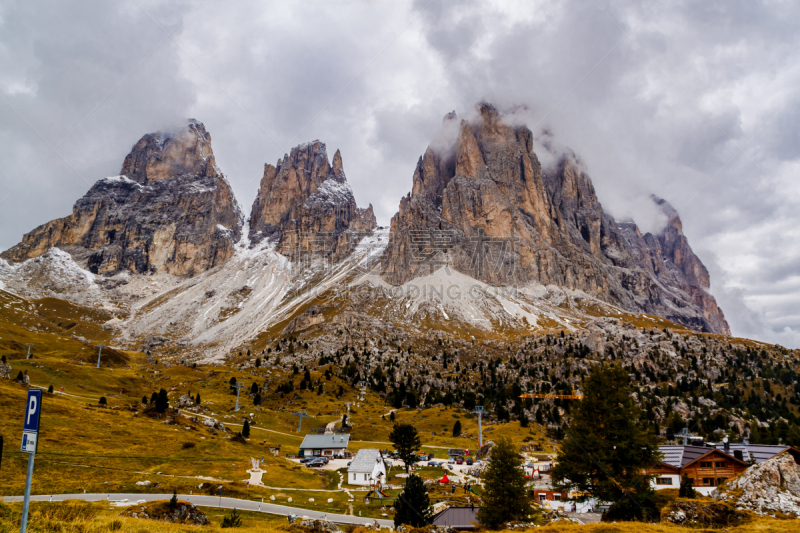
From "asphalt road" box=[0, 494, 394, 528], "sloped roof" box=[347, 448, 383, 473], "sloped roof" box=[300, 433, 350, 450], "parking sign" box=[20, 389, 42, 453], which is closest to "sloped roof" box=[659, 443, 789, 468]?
"asphalt road" box=[0, 494, 394, 528]

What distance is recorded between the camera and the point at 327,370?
149 m

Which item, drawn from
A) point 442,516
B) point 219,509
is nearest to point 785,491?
point 442,516

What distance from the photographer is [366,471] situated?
2371 inches

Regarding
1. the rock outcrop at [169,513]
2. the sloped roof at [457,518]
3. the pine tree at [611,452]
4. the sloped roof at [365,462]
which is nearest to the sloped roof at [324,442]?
the sloped roof at [365,462]

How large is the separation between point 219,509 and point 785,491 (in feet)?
136

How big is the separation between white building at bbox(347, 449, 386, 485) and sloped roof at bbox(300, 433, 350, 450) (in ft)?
69.1

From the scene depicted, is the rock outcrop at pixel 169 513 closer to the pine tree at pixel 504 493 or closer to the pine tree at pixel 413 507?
the pine tree at pixel 413 507

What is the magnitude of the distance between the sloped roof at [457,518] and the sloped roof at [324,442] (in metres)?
48.4

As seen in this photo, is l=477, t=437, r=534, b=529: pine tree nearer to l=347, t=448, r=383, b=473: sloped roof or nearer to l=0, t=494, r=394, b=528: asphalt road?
l=0, t=494, r=394, b=528: asphalt road

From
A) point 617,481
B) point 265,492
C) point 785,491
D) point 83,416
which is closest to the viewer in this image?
point 785,491

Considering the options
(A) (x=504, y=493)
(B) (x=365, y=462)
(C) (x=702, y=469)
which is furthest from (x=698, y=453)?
(B) (x=365, y=462)

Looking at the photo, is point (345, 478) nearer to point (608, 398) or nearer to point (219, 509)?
point (219, 509)

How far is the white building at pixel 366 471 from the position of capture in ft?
197

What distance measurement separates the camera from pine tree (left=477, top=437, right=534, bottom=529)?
33594 millimetres
